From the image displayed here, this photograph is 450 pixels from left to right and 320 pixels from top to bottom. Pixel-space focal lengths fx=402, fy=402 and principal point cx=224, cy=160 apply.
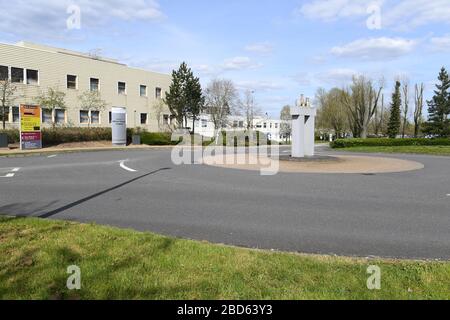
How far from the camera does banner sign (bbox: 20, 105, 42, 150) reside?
2777 centimetres

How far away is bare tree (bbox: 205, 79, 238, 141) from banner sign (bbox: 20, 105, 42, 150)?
34784mm

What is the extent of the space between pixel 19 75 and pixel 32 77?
1.29 m

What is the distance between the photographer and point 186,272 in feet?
14.4

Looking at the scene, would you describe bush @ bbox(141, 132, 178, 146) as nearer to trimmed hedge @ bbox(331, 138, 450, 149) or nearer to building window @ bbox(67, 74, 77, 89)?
building window @ bbox(67, 74, 77, 89)

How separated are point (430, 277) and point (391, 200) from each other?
5633 millimetres

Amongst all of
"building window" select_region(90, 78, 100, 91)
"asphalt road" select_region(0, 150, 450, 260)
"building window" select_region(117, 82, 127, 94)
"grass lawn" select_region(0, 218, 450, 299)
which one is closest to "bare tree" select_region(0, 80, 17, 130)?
"building window" select_region(90, 78, 100, 91)

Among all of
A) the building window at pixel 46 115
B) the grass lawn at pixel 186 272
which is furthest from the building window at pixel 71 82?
the grass lawn at pixel 186 272

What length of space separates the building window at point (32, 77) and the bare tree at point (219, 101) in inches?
1110

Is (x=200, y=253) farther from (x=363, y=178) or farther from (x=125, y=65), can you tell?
(x=125, y=65)

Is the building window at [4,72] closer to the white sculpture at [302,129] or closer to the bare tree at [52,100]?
the bare tree at [52,100]

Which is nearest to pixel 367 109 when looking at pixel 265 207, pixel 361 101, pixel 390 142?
pixel 361 101

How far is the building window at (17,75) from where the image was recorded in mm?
35562
